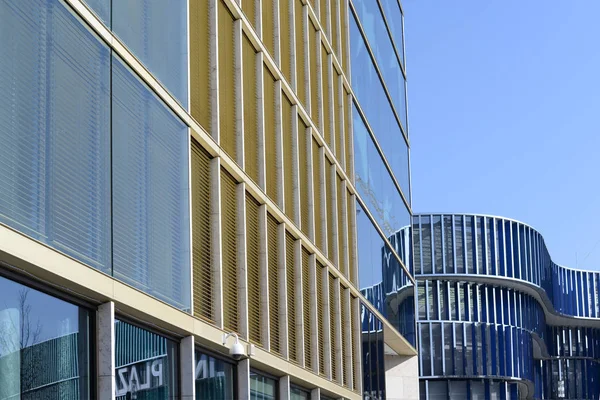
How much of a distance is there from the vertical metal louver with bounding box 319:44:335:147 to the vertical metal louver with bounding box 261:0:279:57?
470cm

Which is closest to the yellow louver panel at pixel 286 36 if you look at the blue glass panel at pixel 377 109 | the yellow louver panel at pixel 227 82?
the yellow louver panel at pixel 227 82

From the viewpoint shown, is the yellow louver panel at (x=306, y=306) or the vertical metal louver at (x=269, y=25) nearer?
the vertical metal louver at (x=269, y=25)

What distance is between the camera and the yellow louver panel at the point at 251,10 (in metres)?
21.7

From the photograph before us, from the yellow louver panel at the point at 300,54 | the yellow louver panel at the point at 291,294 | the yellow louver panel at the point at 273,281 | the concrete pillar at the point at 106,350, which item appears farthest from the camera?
the yellow louver panel at the point at 300,54

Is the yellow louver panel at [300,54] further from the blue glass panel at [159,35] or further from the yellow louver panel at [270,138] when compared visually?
the blue glass panel at [159,35]

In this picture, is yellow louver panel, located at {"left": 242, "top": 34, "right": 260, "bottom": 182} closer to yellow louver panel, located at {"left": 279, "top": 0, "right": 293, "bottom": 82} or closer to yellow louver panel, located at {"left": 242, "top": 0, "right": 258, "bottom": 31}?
yellow louver panel, located at {"left": 242, "top": 0, "right": 258, "bottom": 31}

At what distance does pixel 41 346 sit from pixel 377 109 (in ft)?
83.0

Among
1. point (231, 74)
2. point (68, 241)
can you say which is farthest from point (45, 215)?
point (231, 74)

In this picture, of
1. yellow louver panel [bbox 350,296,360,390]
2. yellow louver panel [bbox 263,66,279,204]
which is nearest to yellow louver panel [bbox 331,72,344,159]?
yellow louver panel [bbox 350,296,360,390]

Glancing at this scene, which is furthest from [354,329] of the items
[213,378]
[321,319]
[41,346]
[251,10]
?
[41,346]

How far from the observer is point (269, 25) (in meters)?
23.7

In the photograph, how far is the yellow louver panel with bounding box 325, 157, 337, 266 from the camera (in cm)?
2822

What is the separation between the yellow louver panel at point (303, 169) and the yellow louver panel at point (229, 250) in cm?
543

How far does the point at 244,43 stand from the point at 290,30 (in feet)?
13.0
